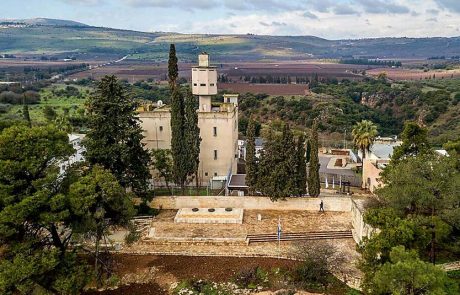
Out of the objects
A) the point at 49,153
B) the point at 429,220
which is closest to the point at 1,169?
the point at 49,153

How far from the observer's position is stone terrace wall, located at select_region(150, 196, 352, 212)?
33125mm

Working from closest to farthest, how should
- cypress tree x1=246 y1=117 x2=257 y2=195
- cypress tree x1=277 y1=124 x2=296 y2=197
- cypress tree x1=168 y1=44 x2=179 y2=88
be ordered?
cypress tree x1=277 y1=124 x2=296 y2=197 → cypress tree x1=246 y1=117 x2=257 y2=195 → cypress tree x1=168 y1=44 x2=179 y2=88

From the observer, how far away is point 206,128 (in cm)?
3825

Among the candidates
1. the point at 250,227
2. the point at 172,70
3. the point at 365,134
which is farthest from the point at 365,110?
the point at 250,227

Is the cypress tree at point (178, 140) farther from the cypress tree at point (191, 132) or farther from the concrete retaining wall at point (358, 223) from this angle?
the concrete retaining wall at point (358, 223)

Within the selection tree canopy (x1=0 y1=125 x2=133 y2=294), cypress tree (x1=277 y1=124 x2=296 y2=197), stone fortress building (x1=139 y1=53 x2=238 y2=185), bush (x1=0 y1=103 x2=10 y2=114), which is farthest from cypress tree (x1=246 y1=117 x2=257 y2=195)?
bush (x1=0 y1=103 x2=10 y2=114)

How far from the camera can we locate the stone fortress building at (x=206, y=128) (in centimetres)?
Answer: 3800

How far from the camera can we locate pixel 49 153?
2188 centimetres

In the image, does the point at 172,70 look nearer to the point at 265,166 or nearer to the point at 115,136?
the point at 115,136

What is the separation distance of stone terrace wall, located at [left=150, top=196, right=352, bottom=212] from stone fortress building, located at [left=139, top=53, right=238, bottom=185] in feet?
15.0

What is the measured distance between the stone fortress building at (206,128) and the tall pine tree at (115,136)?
6371mm

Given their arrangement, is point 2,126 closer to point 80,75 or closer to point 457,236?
point 457,236

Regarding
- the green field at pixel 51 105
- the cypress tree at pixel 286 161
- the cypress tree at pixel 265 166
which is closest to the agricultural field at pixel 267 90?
the green field at pixel 51 105

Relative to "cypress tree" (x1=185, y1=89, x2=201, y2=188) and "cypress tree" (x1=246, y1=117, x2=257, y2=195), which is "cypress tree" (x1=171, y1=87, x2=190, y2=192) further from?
"cypress tree" (x1=246, y1=117, x2=257, y2=195)
